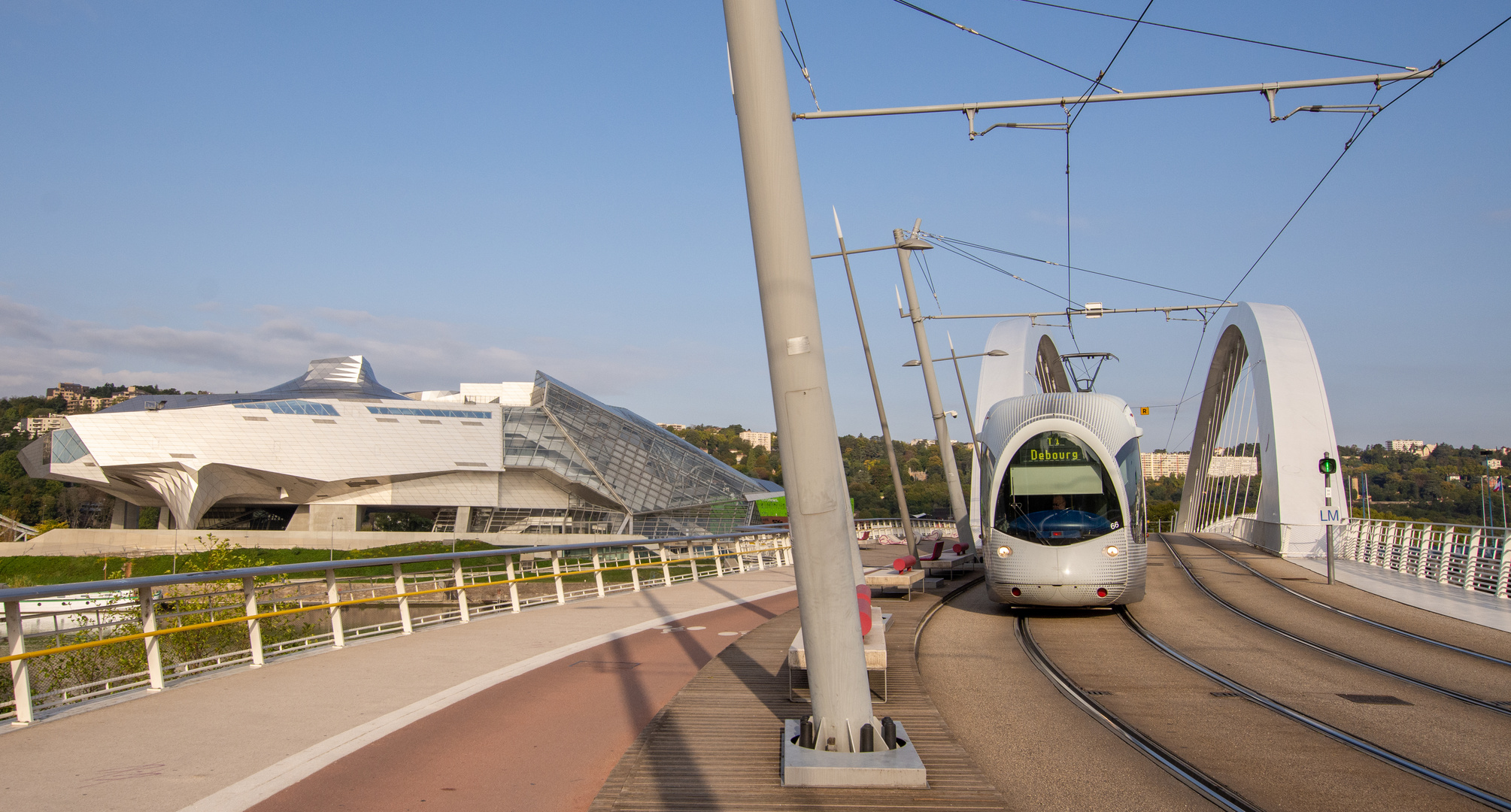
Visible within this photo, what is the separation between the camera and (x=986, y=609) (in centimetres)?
1697

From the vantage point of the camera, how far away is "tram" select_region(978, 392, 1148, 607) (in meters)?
14.2

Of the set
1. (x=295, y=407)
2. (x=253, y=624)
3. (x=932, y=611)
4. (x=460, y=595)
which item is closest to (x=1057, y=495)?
(x=932, y=611)

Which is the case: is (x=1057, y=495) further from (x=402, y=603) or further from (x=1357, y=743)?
(x=402, y=603)

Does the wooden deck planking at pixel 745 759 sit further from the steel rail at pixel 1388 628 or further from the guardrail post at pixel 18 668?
the steel rail at pixel 1388 628

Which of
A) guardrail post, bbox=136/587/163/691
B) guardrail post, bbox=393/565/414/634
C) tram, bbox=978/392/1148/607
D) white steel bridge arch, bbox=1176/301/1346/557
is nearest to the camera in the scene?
guardrail post, bbox=136/587/163/691

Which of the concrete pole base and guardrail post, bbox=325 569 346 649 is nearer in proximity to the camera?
the concrete pole base

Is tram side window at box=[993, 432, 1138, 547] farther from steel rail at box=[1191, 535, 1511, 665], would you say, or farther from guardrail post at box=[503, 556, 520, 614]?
guardrail post at box=[503, 556, 520, 614]

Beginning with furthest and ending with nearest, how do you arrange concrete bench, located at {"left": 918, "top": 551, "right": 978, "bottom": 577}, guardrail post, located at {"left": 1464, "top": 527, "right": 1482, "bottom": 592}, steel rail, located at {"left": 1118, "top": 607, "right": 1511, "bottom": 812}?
concrete bench, located at {"left": 918, "top": 551, "right": 978, "bottom": 577}, guardrail post, located at {"left": 1464, "top": 527, "right": 1482, "bottom": 592}, steel rail, located at {"left": 1118, "top": 607, "right": 1511, "bottom": 812}

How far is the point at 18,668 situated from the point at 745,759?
510 cm

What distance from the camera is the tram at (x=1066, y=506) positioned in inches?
559

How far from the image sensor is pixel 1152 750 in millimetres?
6793

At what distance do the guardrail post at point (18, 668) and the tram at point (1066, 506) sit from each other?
38.9 feet

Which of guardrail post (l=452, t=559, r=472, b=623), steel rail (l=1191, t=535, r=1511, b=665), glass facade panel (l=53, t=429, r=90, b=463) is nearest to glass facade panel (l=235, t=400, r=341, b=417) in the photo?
glass facade panel (l=53, t=429, r=90, b=463)

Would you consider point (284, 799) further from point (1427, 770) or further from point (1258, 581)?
point (1258, 581)
